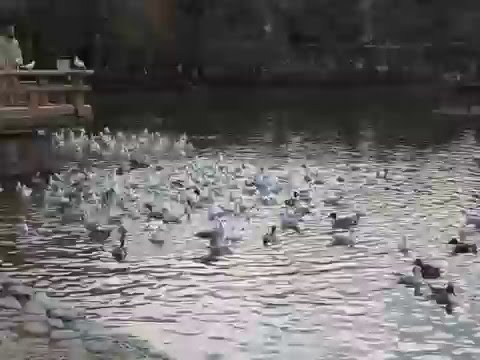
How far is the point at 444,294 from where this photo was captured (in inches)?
310

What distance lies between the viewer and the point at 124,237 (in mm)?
9945

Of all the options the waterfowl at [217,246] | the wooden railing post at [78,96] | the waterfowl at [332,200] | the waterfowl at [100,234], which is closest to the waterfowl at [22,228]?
the waterfowl at [100,234]

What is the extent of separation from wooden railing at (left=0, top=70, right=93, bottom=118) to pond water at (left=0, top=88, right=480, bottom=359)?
113cm

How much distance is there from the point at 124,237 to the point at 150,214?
1.32 metres

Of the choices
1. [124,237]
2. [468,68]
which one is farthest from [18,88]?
[468,68]

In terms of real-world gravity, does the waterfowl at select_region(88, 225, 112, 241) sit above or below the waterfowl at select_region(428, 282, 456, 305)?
above

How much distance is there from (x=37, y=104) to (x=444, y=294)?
28.1ft

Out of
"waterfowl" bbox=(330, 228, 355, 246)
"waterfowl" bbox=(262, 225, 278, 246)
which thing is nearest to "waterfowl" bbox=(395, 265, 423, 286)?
"waterfowl" bbox=(330, 228, 355, 246)

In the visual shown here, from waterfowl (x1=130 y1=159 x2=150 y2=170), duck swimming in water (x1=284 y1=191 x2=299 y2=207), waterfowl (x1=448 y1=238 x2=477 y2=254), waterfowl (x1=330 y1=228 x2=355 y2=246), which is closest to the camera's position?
waterfowl (x1=448 y1=238 x2=477 y2=254)

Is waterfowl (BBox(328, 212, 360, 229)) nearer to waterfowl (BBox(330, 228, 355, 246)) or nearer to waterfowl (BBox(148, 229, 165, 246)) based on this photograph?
waterfowl (BBox(330, 228, 355, 246))

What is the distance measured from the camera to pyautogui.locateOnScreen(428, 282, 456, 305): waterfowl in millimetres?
7828

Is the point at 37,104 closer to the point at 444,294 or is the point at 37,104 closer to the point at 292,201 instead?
the point at 292,201

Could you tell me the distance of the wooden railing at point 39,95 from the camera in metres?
14.3

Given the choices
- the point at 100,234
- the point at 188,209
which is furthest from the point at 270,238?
the point at 100,234
